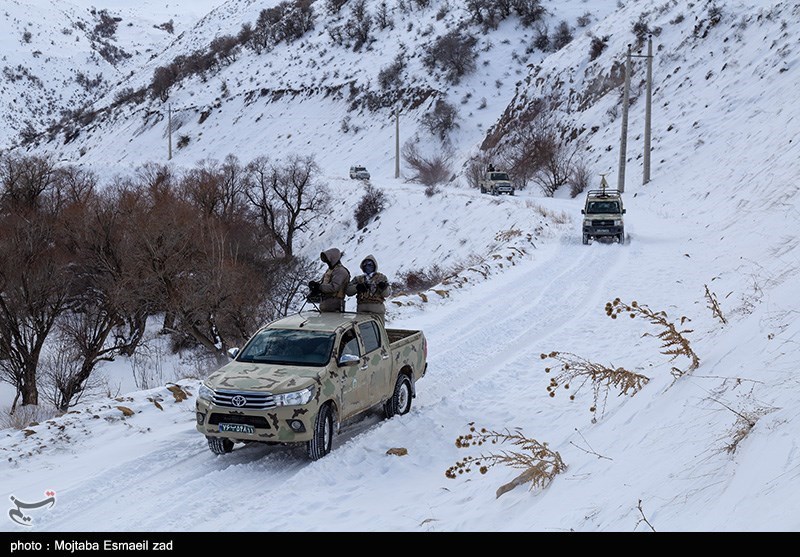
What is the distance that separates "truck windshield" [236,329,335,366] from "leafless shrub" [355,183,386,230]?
4547cm

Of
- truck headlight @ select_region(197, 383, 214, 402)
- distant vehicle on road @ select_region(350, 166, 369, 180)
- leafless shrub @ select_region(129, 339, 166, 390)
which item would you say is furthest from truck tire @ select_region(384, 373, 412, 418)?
distant vehicle on road @ select_region(350, 166, 369, 180)

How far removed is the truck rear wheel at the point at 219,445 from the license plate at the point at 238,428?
42 centimetres

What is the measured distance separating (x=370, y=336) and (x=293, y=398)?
2290 millimetres

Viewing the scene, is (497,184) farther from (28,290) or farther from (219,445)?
(219,445)

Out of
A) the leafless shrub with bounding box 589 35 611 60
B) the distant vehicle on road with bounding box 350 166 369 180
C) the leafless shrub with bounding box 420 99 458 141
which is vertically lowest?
the distant vehicle on road with bounding box 350 166 369 180

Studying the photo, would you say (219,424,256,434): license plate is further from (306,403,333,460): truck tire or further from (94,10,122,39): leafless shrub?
(94,10,122,39): leafless shrub

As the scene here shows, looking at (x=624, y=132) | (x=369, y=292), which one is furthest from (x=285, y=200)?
(x=369, y=292)

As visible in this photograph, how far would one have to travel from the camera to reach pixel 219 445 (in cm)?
915

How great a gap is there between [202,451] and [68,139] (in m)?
114

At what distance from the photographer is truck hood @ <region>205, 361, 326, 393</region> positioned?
8.74 meters

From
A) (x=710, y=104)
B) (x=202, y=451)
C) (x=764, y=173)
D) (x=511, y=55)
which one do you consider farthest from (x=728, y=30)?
(x=202, y=451)

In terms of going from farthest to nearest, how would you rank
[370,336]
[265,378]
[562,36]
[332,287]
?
1. [562,36]
2. [332,287]
3. [370,336]
4. [265,378]

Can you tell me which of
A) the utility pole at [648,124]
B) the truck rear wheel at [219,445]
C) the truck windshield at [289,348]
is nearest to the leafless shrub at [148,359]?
the truck windshield at [289,348]

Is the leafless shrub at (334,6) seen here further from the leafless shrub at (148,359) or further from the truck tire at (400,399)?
the truck tire at (400,399)
